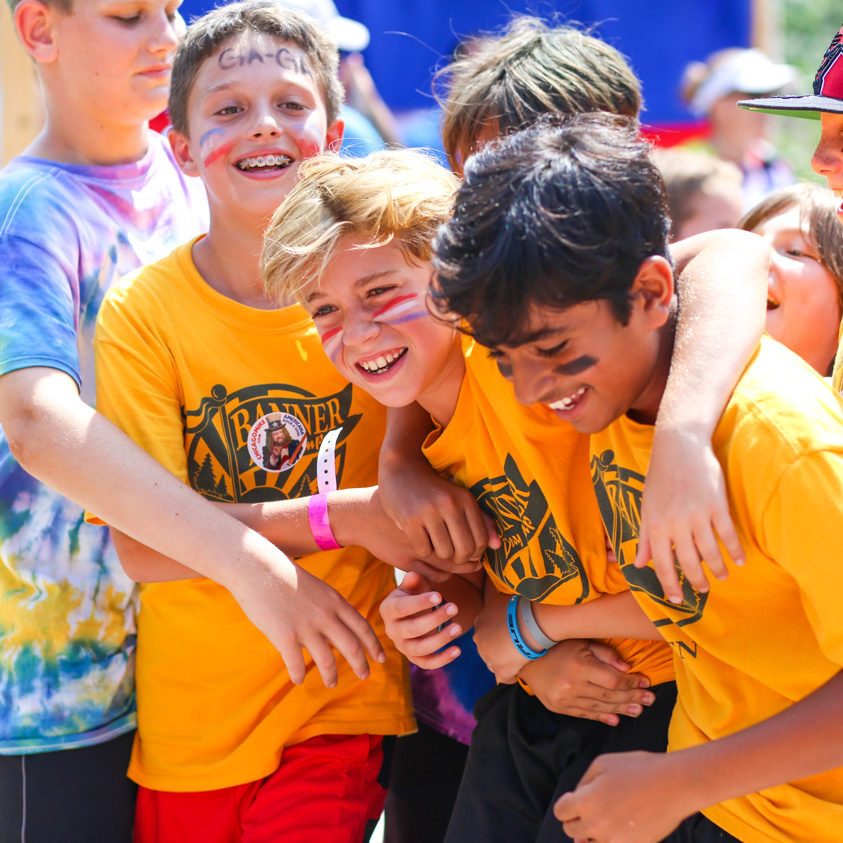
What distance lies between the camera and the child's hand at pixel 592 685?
2.01 m

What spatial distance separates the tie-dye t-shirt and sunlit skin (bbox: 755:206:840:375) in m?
1.57

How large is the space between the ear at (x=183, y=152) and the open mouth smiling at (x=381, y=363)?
76 cm

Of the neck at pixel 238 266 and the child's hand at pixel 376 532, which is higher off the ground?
the neck at pixel 238 266

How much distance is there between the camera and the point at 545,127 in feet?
5.77

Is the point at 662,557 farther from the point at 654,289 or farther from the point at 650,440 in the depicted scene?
the point at 654,289

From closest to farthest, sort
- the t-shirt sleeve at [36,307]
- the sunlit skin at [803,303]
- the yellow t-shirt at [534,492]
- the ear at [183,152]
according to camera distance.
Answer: the yellow t-shirt at [534,492]
the t-shirt sleeve at [36,307]
the sunlit skin at [803,303]
the ear at [183,152]

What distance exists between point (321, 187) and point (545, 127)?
1.76 feet

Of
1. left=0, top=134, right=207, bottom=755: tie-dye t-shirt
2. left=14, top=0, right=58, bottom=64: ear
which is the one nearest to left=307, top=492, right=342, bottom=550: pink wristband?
left=0, top=134, right=207, bottom=755: tie-dye t-shirt

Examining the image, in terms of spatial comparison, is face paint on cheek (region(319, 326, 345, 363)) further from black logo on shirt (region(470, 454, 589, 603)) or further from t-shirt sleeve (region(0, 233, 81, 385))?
t-shirt sleeve (region(0, 233, 81, 385))

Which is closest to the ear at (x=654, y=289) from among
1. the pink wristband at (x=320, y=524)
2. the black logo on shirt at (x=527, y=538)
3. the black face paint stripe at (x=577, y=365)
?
the black face paint stripe at (x=577, y=365)

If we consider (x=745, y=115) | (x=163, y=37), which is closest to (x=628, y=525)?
(x=163, y=37)

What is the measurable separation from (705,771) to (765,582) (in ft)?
0.98

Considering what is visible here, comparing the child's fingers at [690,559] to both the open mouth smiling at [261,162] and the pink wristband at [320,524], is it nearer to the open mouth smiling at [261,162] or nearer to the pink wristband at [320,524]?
the pink wristband at [320,524]

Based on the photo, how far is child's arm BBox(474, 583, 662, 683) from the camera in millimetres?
1970
